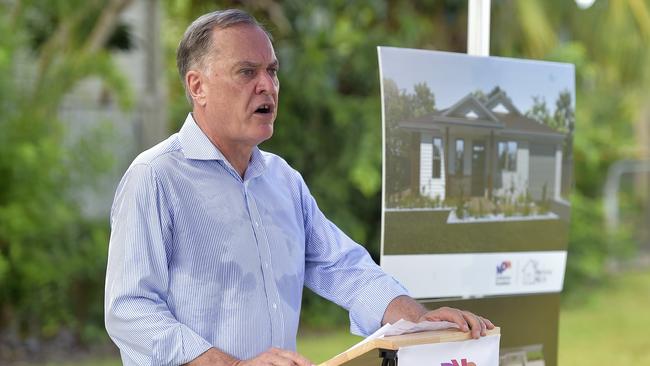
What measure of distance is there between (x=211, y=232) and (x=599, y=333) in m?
7.37

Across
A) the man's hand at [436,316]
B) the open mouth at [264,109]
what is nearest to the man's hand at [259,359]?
the man's hand at [436,316]

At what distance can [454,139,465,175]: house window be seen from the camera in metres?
3.63

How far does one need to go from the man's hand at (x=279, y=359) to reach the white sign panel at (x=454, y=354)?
10.2 inches

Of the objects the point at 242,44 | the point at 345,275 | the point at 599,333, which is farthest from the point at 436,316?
the point at 599,333

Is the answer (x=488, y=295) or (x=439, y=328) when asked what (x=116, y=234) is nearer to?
(x=439, y=328)

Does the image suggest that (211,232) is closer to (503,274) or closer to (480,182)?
(480,182)

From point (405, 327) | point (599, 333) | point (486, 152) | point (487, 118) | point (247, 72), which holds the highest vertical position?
point (247, 72)

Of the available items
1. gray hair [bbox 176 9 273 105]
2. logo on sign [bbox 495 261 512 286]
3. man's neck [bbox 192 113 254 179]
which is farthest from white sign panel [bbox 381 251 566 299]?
gray hair [bbox 176 9 273 105]

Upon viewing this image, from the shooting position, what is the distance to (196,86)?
264 centimetres

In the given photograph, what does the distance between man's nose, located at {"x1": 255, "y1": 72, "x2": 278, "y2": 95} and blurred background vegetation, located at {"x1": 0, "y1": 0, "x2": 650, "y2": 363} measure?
496 cm

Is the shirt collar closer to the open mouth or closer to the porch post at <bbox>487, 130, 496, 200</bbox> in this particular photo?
the open mouth

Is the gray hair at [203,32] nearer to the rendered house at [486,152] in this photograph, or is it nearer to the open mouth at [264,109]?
the open mouth at [264,109]

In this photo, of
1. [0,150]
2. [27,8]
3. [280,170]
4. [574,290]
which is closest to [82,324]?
[0,150]

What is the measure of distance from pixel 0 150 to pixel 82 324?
174cm
